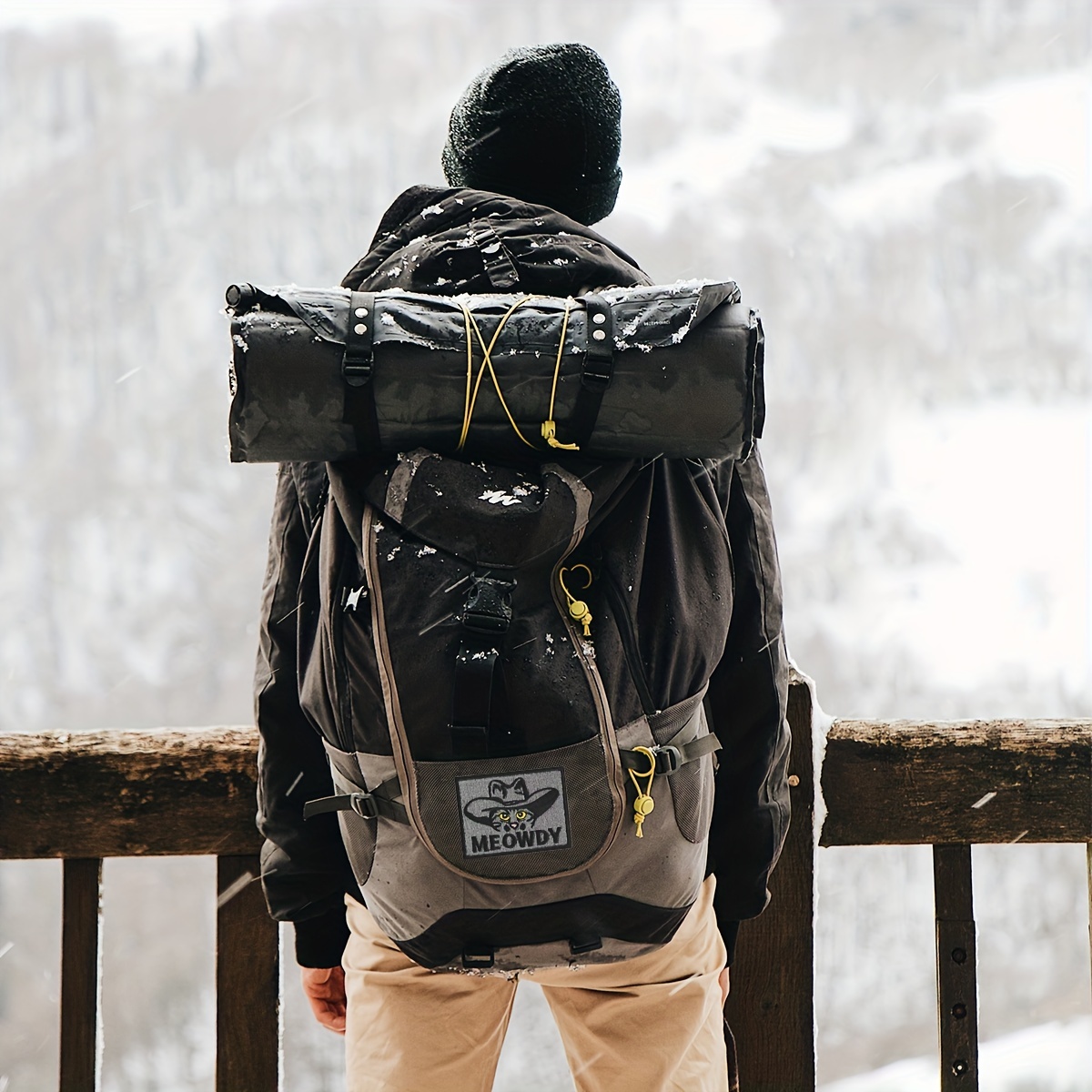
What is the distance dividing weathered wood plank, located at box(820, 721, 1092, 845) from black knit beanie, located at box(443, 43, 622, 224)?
73 centimetres

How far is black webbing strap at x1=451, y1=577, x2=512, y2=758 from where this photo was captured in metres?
0.71

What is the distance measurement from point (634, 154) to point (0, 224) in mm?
3245

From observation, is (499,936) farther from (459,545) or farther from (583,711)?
(459,545)

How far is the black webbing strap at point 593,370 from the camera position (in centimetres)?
71

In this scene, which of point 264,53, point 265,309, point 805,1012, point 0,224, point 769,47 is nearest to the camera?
point 265,309

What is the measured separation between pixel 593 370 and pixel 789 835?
697 mm

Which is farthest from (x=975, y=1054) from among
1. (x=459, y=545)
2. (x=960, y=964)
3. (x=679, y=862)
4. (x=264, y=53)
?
(x=264, y=53)

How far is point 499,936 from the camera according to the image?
2.45ft

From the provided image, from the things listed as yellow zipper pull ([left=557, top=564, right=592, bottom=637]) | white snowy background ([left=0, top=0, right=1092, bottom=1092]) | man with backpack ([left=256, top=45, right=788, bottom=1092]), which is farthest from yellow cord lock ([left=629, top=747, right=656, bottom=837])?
white snowy background ([left=0, top=0, right=1092, bottom=1092])

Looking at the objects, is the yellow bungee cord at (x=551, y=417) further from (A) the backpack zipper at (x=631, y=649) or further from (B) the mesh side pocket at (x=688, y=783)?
(B) the mesh side pocket at (x=688, y=783)

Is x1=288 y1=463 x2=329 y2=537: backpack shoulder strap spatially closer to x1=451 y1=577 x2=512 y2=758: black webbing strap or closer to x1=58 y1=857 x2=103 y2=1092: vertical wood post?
x1=451 y1=577 x2=512 y2=758: black webbing strap

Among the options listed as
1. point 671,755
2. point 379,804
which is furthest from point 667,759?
point 379,804

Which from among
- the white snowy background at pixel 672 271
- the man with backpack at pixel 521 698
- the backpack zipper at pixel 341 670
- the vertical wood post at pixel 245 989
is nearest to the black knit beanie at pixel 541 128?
the man with backpack at pixel 521 698

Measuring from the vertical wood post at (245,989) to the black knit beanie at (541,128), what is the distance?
824mm
